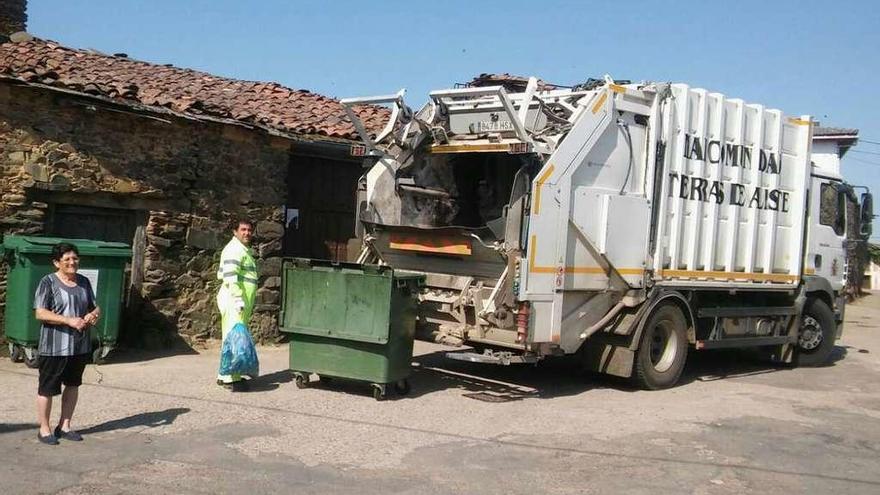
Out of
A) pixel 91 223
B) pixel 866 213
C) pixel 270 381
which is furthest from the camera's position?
pixel 866 213

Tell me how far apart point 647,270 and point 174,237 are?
5243mm

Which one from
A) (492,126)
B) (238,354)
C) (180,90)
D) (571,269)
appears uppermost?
(180,90)

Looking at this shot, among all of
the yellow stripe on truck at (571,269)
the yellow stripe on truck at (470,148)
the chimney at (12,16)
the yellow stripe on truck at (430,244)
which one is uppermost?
the chimney at (12,16)

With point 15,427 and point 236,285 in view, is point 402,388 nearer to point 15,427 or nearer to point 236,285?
point 236,285

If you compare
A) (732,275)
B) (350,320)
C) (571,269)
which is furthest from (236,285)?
(732,275)

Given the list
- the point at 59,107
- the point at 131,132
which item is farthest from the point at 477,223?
the point at 59,107

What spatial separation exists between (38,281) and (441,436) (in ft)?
14.2

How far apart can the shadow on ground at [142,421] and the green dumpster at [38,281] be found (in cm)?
208

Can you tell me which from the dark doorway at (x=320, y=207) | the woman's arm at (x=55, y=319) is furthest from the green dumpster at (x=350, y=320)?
the dark doorway at (x=320, y=207)

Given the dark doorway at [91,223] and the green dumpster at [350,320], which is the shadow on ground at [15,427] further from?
the dark doorway at [91,223]

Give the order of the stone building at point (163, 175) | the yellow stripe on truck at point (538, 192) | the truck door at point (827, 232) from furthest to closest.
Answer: the truck door at point (827, 232)
the stone building at point (163, 175)
the yellow stripe on truck at point (538, 192)

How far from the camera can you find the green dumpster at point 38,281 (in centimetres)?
827

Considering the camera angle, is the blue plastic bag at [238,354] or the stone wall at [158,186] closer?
the blue plastic bag at [238,354]

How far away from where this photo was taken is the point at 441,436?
21.7ft
